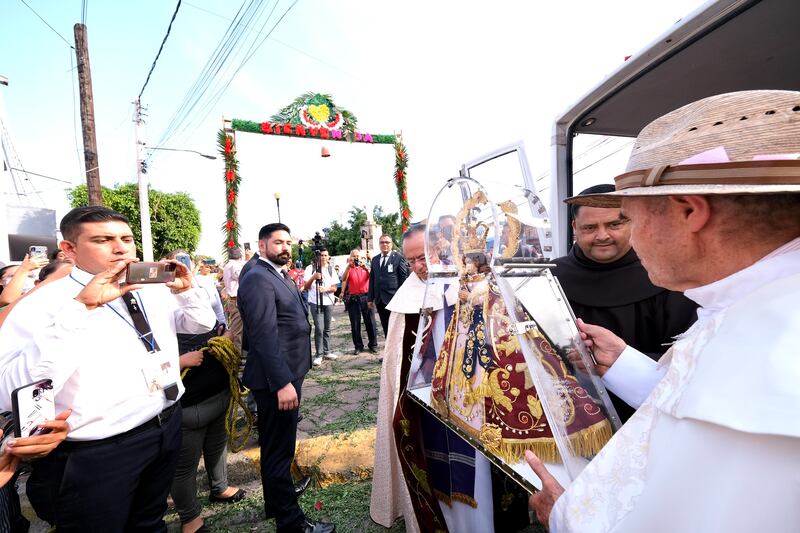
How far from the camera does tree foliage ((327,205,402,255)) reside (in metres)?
45.8

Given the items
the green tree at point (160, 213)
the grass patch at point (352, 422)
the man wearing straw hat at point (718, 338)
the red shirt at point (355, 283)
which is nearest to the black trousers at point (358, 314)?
the red shirt at point (355, 283)

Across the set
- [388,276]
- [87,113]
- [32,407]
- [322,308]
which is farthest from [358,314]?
[87,113]

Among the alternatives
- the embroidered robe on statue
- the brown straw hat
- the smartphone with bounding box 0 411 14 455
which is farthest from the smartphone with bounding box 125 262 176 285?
the brown straw hat

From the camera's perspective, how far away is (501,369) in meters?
1.40

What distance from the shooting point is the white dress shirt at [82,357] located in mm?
1695

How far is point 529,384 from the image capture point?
4.37 feet

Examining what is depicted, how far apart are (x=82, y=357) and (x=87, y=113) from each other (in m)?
11.8

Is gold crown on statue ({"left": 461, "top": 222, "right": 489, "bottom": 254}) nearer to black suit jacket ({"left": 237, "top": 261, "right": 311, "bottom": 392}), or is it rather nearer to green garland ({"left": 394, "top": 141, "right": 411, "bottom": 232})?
black suit jacket ({"left": 237, "top": 261, "right": 311, "bottom": 392})

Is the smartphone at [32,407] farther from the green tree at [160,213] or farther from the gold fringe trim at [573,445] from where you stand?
the green tree at [160,213]

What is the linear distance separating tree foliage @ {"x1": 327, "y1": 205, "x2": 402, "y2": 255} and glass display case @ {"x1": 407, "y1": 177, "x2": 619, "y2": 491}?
41012mm

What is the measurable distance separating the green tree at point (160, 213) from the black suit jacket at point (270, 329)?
2800 centimetres

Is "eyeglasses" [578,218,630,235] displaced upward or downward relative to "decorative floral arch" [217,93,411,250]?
downward

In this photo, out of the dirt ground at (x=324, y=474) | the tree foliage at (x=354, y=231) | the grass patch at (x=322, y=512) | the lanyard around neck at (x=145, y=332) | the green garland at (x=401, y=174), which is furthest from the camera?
the tree foliage at (x=354, y=231)

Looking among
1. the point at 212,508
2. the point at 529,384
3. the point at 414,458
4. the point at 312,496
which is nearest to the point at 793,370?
the point at 529,384
